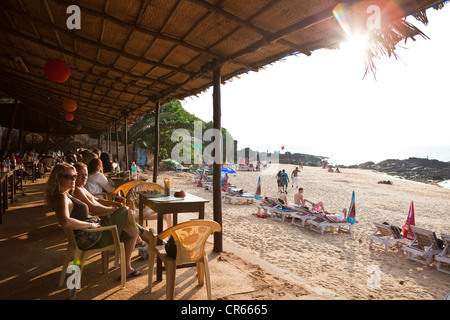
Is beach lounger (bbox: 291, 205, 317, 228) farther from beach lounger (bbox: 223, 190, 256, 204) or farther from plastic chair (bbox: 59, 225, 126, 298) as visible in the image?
plastic chair (bbox: 59, 225, 126, 298)

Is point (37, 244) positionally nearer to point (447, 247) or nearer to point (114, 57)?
point (114, 57)

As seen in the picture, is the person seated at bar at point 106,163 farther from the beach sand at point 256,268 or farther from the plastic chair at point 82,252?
the plastic chair at point 82,252

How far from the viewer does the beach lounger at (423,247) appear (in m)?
6.08

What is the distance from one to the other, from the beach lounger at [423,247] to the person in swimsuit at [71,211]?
6.41 metres

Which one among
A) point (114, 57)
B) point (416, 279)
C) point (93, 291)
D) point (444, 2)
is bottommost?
point (416, 279)

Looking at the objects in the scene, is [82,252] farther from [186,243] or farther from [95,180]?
[95,180]

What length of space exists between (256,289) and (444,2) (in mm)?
3236

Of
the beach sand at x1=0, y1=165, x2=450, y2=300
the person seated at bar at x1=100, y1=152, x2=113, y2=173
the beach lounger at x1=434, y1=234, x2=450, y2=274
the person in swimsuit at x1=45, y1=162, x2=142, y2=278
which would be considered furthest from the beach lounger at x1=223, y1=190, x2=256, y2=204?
the person in swimsuit at x1=45, y1=162, x2=142, y2=278

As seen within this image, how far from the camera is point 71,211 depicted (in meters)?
2.70

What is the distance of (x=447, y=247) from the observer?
5.95m

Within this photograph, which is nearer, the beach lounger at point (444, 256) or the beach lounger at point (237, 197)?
the beach lounger at point (444, 256)

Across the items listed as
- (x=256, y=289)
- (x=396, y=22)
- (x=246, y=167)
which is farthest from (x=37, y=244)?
(x=246, y=167)

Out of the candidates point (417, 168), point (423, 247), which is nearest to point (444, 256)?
point (423, 247)

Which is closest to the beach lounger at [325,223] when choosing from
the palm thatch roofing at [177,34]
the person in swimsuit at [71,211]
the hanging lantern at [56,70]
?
the palm thatch roofing at [177,34]
